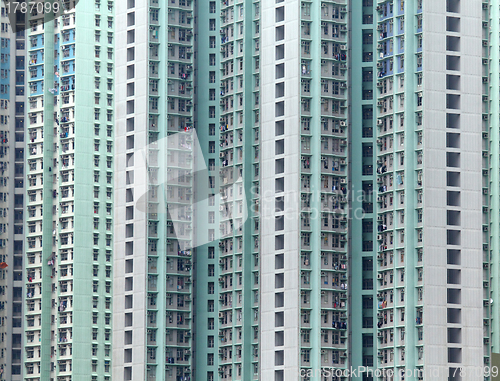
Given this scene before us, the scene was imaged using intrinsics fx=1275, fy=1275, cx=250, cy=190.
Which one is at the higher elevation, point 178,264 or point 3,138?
point 3,138

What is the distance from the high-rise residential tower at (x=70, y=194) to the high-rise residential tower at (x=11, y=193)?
153 cm

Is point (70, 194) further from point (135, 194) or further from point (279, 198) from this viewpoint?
point (279, 198)

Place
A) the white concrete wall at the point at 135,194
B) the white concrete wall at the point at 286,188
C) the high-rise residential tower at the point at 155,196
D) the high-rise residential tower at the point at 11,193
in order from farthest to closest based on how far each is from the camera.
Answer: the high-rise residential tower at the point at 11,193 < the white concrete wall at the point at 135,194 < the high-rise residential tower at the point at 155,196 < the white concrete wall at the point at 286,188

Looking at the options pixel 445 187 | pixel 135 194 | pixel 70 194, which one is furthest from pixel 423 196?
pixel 70 194

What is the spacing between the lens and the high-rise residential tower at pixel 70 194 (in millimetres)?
85688

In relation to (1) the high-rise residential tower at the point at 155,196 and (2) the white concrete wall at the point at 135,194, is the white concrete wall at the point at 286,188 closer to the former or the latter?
(1) the high-rise residential tower at the point at 155,196

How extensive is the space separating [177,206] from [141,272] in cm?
476

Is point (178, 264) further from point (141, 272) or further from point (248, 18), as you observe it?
point (248, 18)

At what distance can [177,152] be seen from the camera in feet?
267

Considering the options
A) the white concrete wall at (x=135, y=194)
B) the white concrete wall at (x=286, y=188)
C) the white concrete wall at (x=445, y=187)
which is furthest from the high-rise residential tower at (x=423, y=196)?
the white concrete wall at (x=135, y=194)

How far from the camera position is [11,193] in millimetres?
91062

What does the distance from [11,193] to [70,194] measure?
5.91m

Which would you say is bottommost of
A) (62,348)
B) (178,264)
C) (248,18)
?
(62,348)

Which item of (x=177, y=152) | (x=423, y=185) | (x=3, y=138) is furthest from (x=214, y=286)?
(x=3, y=138)
